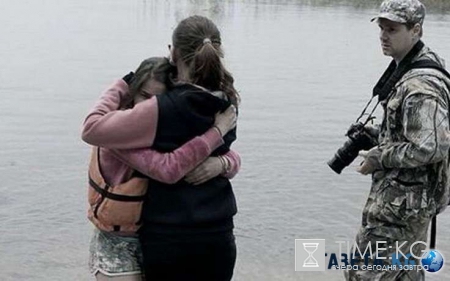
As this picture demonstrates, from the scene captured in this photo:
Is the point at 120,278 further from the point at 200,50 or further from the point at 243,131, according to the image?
the point at 243,131

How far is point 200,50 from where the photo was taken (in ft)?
9.85

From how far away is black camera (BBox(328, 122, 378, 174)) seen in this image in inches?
168

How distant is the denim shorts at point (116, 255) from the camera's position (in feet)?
10.2

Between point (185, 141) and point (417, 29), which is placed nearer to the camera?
point (185, 141)

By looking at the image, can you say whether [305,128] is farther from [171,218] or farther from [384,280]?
[171,218]

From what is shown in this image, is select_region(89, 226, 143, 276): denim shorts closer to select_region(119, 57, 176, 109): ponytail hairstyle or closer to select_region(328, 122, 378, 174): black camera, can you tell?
select_region(119, 57, 176, 109): ponytail hairstyle

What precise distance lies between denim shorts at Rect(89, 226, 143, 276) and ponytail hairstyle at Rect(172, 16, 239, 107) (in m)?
0.72

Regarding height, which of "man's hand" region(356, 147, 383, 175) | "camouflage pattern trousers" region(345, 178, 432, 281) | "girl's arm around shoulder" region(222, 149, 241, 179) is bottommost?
"camouflage pattern trousers" region(345, 178, 432, 281)

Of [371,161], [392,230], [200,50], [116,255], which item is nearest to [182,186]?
[116,255]

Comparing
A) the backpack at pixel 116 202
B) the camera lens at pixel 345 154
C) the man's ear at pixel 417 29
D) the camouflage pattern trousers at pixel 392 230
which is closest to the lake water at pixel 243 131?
the camera lens at pixel 345 154

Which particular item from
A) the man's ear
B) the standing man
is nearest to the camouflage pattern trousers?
the standing man

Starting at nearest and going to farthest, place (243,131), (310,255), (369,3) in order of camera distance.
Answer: (310,255) → (243,131) → (369,3)

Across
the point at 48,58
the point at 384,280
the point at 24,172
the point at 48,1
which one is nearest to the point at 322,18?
the point at 48,1

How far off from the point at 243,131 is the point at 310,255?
4.31 meters
